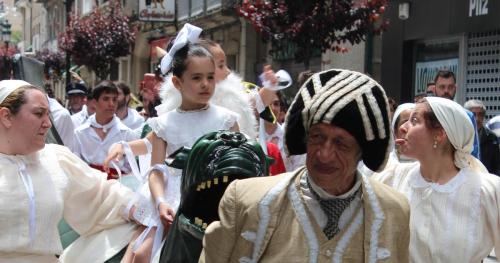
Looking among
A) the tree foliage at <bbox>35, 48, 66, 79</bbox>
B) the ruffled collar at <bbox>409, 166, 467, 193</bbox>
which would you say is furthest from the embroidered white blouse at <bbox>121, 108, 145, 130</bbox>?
the tree foliage at <bbox>35, 48, 66, 79</bbox>

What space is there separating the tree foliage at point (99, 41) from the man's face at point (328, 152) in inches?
993

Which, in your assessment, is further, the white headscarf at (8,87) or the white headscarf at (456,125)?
the white headscarf at (8,87)

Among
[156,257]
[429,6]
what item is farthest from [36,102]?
[429,6]

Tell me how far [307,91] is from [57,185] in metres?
1.89

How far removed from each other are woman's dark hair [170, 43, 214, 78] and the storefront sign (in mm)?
10803

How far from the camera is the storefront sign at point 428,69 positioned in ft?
46.6

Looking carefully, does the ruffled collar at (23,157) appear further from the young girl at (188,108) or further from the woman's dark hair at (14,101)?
the young girl at (188,108)

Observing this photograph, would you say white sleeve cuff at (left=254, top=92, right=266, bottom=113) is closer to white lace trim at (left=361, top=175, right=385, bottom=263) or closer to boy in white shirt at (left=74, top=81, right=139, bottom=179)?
white lace trim at (left=361, top=175, right=385, bottom=263)

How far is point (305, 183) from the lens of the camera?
94.7 inches

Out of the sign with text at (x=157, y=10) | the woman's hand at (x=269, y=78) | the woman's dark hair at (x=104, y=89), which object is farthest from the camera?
the sign with text at (x=157, y=10)

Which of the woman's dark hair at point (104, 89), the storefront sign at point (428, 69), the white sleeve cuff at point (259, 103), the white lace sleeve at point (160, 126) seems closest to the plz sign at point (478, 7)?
the storefront sign at point (428, 69)

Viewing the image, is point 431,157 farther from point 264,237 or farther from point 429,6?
point 429,6

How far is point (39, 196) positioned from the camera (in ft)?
12.3

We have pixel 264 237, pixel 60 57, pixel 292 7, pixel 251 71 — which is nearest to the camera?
pixel 264 237
